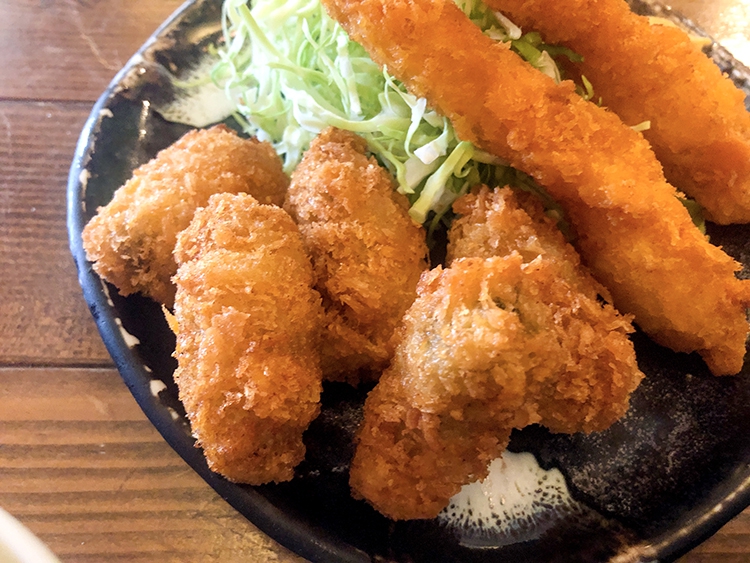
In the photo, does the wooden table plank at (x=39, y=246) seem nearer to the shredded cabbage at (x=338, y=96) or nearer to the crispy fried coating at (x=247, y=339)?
the crispy fried coating at (x=247, y=339)

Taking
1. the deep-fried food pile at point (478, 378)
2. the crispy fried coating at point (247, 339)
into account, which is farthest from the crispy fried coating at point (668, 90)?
the crispy fried coating at point (247, 339)

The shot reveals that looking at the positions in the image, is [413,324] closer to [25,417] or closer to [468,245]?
[468,245]

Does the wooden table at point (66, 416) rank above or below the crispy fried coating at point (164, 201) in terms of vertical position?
below

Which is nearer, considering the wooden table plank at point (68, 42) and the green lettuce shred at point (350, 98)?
the green lettuce shred at point (350, 98)

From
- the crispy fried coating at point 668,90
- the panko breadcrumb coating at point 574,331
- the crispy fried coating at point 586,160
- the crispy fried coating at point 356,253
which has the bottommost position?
the crispy fried coating at point 356,253

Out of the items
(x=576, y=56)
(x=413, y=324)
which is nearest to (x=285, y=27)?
(x=576, y=56)

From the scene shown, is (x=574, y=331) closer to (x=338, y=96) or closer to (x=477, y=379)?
(x=477, y=379)
